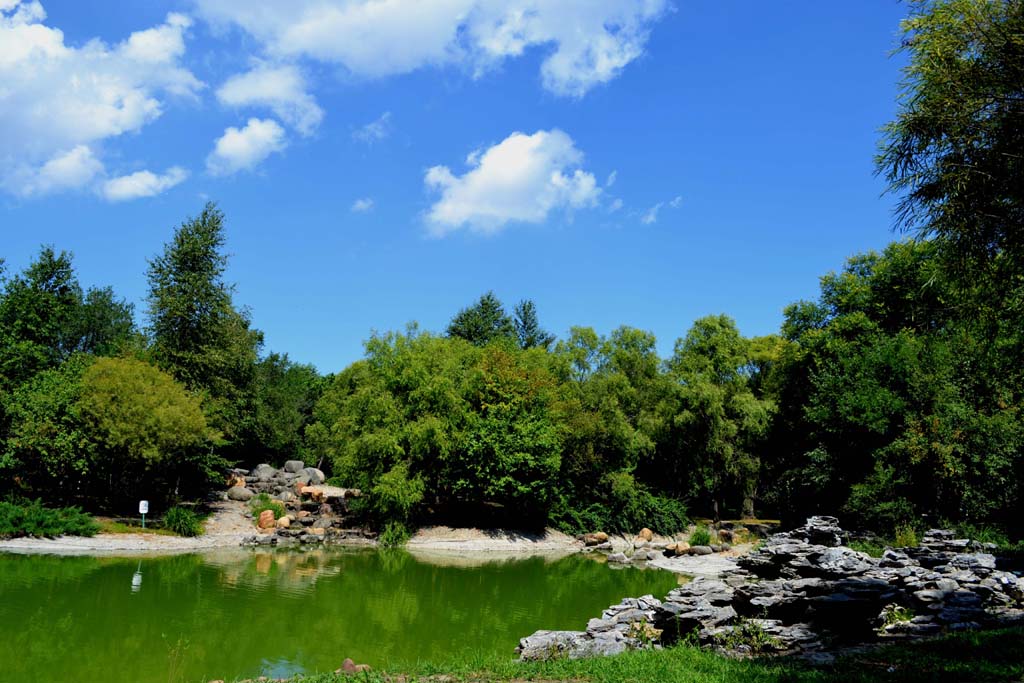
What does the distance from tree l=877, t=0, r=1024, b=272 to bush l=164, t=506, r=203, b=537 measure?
93.0 ft

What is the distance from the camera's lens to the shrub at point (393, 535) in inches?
1200

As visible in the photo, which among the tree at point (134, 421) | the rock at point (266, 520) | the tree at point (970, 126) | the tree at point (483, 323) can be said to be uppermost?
the tree at point (483, 323)

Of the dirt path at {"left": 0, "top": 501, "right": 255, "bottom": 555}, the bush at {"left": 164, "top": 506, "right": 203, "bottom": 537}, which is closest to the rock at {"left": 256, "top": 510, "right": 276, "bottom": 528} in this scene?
the dirt path at {"left": 0, "top": 501, "right": 255, "bottom": 555}

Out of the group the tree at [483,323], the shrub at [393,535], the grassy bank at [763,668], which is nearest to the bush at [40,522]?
the shrub at [393,535]

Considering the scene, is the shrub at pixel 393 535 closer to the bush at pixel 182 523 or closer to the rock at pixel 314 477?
the bush at pixel 182 523

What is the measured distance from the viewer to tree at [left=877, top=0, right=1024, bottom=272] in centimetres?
988

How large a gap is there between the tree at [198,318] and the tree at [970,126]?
3201 cm

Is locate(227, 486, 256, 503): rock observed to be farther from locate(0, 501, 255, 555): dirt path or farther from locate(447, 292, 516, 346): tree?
locate(447, 292, 516, 346): tree

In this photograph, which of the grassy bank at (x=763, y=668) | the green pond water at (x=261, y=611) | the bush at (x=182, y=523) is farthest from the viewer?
the bush at (x=182, y=523)

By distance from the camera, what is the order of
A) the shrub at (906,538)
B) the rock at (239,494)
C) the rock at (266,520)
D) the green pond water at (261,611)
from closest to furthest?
the green pond water at (261,611)
the shrub at (906,538)
the rock at (266,520)
the rock at (239,494)

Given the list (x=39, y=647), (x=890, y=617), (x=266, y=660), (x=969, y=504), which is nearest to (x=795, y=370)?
(x=969, y=504)

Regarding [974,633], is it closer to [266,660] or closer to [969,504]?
[266,660]

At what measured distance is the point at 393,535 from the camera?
30672 mm

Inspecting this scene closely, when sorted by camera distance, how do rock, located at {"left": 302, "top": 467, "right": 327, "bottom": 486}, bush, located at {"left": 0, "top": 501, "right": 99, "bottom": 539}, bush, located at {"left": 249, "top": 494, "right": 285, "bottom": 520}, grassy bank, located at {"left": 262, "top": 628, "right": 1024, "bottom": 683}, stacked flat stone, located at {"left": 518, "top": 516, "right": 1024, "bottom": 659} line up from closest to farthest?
grassy bank, located at {"left": 262, "top": 628, "right": 1024, "bottom": 683} < stacked flat stone, located at {"left": 518, "top": 516, "right": 1024, "bottom": 659} < bush, located at {"left": 0, "top": 501, "right": 99, "bottom": 539} < bush, located at {"left": 249, "top": 494, "right": 285, "bottom": 520} < rock, located at {"left": 302, "top": 467, "right": 327, "bottom": 486}
